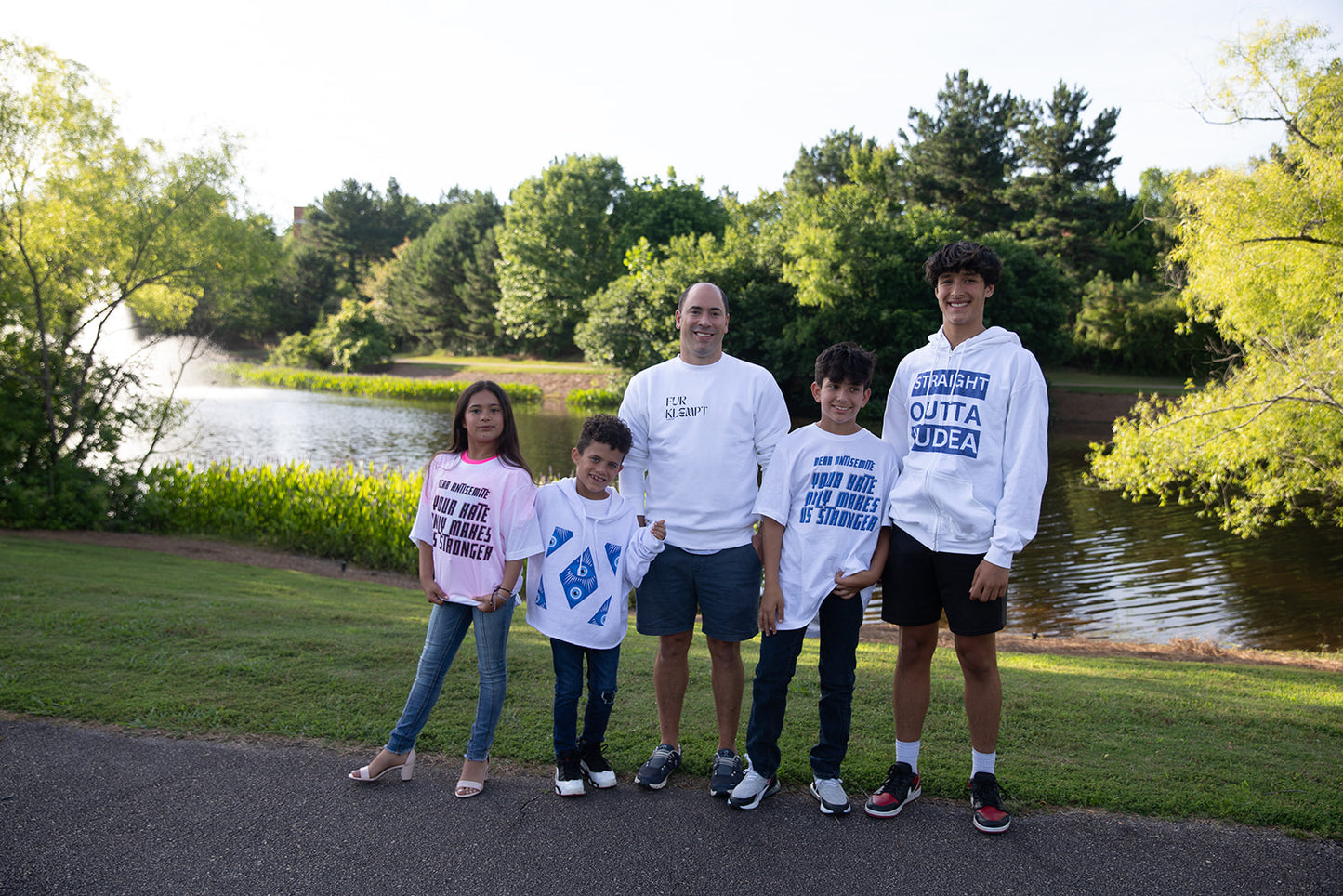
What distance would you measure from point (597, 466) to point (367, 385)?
45.4 meters

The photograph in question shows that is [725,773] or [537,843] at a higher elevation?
[725,773]

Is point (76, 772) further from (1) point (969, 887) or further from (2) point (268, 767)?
(1) point (969, 887)

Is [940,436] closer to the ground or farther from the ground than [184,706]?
farther from the ground

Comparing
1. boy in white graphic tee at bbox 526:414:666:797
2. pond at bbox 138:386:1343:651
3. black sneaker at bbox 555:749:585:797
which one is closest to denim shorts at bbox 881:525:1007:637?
boy in white graphic tee at bbox 526:414:666:797

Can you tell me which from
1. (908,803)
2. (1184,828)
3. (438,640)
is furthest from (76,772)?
(1184,828)

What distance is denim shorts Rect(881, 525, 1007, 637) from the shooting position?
334 centimetres

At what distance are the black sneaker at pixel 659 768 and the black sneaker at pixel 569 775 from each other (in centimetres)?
27

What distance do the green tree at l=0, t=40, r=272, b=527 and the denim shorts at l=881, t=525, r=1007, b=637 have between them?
14014 millimetres

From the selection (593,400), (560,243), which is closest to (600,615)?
(593,400)

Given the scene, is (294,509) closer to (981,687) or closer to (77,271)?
(77,271)

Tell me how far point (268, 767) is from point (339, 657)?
1707 millimetres

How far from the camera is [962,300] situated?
138 inches

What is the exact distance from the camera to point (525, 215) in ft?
176

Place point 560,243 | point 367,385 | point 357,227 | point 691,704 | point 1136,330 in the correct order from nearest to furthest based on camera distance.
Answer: point 691,704 → point 1136,330 → point 367,385 → point 560,243 → point 357,227
